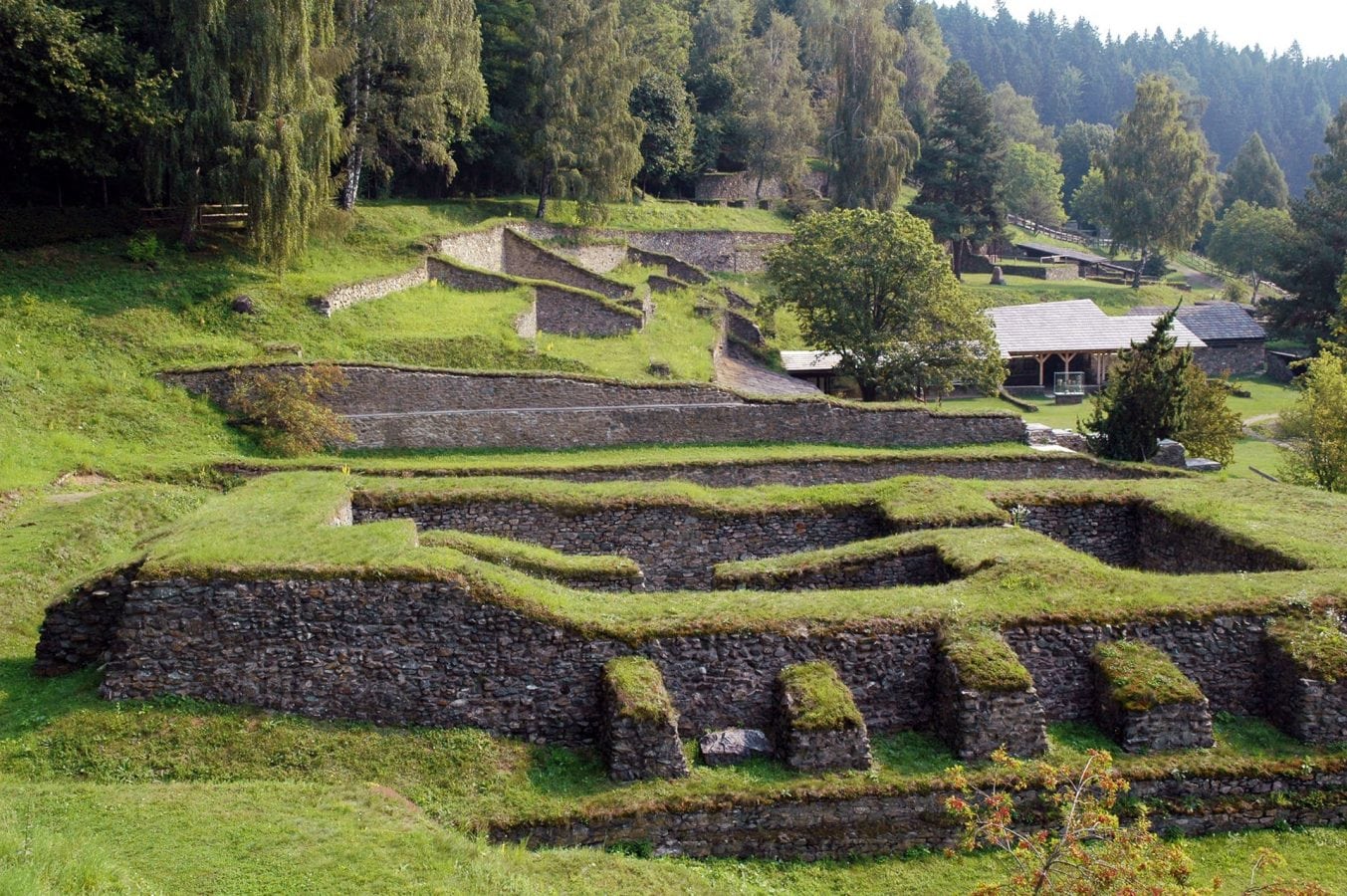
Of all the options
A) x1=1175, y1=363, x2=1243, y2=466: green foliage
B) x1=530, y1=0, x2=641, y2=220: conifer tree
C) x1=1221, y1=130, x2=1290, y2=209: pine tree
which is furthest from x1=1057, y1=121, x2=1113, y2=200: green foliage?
x1=1175, y1=363, x2=1243, y2=466: green foliage

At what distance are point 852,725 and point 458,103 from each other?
35.4 m

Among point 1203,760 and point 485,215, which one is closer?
point 1203,760

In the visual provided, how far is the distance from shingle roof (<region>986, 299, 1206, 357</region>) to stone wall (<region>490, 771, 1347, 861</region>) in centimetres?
3739

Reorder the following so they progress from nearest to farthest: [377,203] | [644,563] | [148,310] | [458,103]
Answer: [644,563], [148,310], [458,103], [377,203]

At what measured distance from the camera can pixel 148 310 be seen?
91.1ft

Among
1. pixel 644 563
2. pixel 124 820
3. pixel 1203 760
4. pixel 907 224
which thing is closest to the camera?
pixel 124 820

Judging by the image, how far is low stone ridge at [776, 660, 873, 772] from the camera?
11539 mm

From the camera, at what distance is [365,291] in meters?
33.5

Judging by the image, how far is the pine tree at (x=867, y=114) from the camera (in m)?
60.5

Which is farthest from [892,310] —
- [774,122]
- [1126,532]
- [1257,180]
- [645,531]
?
[1257,180]

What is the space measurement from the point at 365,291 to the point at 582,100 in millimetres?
18775

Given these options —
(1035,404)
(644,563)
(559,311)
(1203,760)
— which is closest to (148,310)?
(559,311)

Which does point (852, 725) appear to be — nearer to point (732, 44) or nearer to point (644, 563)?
point (644, 563)

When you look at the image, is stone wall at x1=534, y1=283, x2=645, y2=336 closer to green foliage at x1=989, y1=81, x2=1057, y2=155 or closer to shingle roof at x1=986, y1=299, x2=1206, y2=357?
shingle roof at x1=986, y1=299, x2=1206, y2=357
